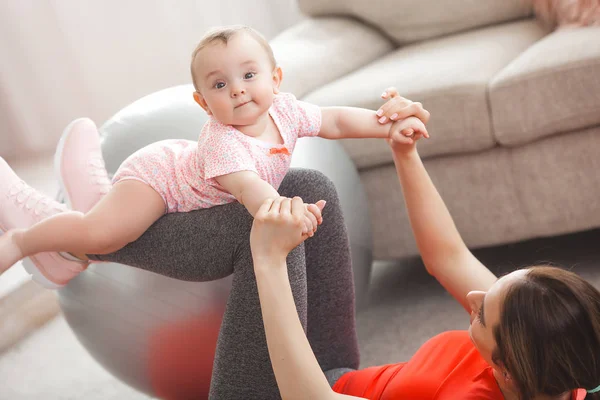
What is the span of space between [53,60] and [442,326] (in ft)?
6.71

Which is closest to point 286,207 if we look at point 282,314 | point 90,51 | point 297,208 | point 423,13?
point 297,208

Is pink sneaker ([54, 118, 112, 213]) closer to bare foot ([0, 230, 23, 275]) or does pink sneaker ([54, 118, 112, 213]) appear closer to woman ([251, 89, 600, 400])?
bare foot ([0, 230, 23, 275])

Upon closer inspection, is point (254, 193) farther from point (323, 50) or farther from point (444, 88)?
point (323, 50)

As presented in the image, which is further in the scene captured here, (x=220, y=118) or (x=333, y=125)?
(x=333, y=125)

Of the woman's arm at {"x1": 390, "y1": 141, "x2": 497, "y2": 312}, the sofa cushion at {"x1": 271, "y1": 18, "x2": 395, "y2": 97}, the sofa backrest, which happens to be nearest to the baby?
the woman's arm at {"x1": 390, "y1": 141, "x2": 497, "y2": 312}

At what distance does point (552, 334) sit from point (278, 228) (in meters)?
0.34

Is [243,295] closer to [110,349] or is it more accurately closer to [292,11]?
[110,349]

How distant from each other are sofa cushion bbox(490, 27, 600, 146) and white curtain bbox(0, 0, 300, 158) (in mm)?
1706

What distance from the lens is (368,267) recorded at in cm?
174

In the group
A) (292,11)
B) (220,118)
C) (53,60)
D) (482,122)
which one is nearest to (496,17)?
(482,122)

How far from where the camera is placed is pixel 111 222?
1112 millimetres

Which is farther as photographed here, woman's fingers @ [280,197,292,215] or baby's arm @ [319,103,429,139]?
baby's arm @ [319,103,429,139]

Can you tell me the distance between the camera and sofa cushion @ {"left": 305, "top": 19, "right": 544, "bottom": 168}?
1.74 meters

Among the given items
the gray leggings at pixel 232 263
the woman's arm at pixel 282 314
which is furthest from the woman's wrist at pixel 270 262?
the gray leggings at pixel 232 263
